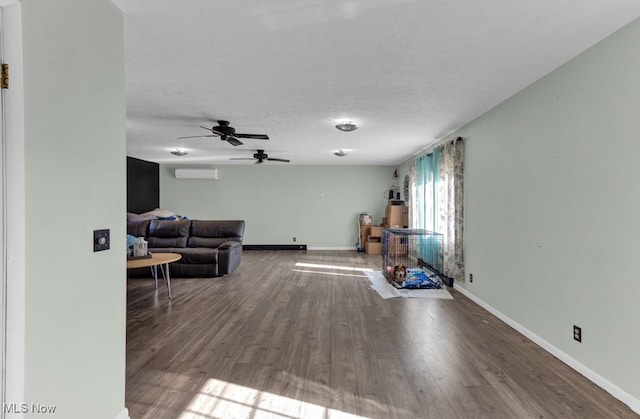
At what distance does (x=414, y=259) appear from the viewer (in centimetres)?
659

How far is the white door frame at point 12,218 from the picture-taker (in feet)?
3.84

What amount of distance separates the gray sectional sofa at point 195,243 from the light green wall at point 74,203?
11.7ft

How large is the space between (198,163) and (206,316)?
5.89 meters

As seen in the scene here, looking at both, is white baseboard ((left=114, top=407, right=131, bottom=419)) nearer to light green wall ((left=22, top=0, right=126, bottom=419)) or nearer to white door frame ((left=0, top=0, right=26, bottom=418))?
light green wall ((left=22, top=0, right=126, bottom=419))

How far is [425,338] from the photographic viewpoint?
2828 millimetres

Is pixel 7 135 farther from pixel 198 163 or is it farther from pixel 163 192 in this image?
pixel 163 192

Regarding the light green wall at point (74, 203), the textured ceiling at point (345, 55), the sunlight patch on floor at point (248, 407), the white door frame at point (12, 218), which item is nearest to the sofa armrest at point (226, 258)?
the textured ceiling at point (345, 55)

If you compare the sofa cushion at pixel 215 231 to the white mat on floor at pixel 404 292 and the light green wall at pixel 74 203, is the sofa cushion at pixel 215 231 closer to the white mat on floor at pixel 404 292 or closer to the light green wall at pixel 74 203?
the white mat on floor at pixel 404 292

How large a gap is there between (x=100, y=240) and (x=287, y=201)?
23.2ft

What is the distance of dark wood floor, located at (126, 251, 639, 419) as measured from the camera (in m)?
1.86

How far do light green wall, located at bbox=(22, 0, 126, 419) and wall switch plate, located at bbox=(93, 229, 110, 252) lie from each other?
0.09 ft

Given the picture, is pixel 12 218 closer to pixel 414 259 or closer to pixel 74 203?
pixel 74 203

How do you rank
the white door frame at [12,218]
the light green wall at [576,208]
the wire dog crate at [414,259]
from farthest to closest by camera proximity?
the wire dog crate at [414,259] < the light green wall at [576,208] < the white door frame at [12,218]

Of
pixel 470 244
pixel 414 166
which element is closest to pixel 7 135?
pixel 470 244
